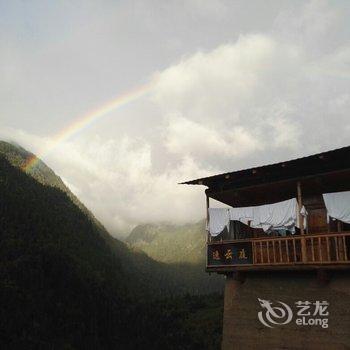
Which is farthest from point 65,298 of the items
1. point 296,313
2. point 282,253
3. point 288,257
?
point 288,257

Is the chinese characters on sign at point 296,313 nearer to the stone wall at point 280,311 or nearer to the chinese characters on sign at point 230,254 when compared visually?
the stone wall at point 280,311

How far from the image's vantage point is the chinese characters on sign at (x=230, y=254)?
57.8 feet

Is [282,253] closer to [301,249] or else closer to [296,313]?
[301,249]

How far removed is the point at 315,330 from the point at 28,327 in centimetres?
5549

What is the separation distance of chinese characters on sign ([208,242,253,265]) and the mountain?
4486cm

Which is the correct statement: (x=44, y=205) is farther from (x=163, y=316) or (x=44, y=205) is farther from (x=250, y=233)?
(x=250, y=233)

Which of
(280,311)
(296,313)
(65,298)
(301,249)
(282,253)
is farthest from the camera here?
(65,298)

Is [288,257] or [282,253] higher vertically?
[282,253]

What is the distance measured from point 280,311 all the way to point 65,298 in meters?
68.4

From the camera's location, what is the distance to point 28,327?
6188cm

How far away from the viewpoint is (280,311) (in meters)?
16.9

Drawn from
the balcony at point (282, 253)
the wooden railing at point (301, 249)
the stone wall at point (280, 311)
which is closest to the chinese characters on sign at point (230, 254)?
the balcony at point (282, 253)

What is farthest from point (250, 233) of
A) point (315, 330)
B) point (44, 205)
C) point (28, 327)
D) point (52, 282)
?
point (44, 205)

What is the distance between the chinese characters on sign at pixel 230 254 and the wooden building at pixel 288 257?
4cm
